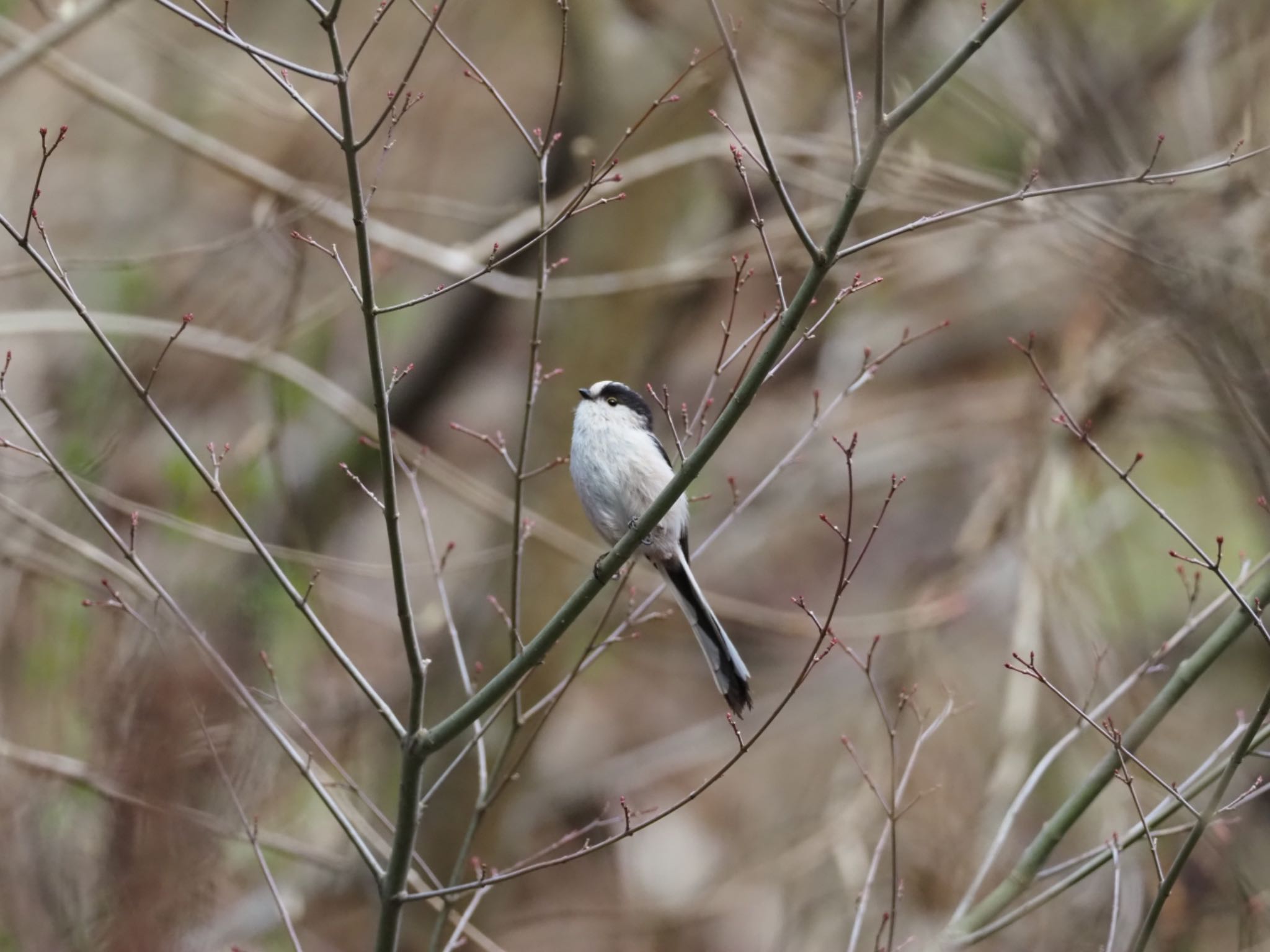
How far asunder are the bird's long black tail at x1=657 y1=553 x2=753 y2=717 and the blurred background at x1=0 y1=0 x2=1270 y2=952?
34cm

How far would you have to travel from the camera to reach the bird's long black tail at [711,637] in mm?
3916

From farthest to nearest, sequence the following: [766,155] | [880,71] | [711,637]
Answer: [711,637] < [766,155] < [880,71]

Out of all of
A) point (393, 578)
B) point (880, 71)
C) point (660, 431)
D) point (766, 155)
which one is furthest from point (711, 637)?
point (660, 431)

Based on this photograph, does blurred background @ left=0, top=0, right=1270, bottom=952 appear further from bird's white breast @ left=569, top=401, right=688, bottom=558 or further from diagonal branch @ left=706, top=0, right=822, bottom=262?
diagonal branch @ left=706, top=0, right=822, bottom=262

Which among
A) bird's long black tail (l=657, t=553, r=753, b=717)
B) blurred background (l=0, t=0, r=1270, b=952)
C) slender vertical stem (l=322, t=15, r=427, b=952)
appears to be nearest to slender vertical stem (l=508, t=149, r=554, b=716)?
slender vertical stem (l=322, t=15, r=427, b=952)

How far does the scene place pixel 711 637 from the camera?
4137 mm

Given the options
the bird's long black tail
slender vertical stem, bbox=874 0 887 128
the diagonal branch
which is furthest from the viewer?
the bird's long black tail

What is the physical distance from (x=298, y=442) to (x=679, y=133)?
9.72ft

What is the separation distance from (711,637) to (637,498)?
0.56 meters

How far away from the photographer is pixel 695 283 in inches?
269

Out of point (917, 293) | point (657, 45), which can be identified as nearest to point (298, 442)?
point (657, 45)

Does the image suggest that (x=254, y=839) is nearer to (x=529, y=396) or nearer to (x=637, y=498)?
(x=529, y=396)

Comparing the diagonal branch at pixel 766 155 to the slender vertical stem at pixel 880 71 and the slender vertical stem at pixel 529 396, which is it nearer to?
the slender vertical stem at pixel 880 71

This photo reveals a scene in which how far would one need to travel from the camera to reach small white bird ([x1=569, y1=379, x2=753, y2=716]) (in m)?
4.07
